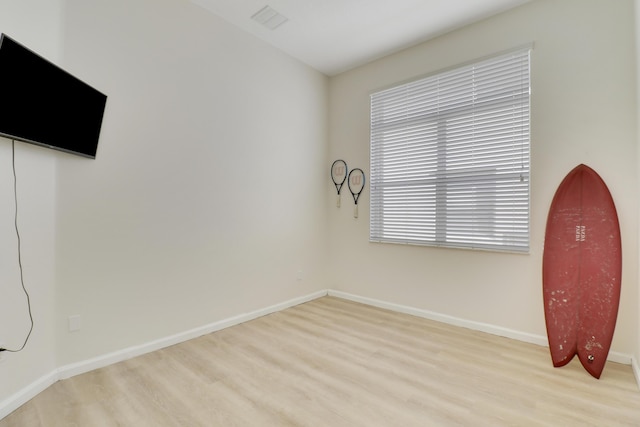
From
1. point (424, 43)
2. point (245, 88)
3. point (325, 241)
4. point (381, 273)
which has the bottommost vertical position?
point (381, 273)

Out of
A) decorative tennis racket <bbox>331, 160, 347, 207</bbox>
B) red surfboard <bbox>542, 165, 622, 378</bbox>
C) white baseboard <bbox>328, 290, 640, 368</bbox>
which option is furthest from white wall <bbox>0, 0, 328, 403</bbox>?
red surfboard <bbox>542, 165, 622, 378</bbox>

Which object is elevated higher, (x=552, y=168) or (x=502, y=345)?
(x=552, y=168)

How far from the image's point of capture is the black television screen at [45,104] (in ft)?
5.24

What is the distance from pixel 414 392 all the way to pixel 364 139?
2868mm

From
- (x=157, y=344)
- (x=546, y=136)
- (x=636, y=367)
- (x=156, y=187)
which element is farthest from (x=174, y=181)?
(x=636, y=367)

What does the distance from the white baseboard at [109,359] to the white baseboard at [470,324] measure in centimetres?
118

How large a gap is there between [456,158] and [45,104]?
3.33 metres

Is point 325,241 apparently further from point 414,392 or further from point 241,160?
point 414,392

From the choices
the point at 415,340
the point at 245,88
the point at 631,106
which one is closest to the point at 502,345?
the point at 415,340

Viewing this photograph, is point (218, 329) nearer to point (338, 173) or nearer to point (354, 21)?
point (338, 173)

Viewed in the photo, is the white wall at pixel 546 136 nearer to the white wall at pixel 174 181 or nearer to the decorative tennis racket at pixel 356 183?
the decorative tennis racket at pixel 356 183

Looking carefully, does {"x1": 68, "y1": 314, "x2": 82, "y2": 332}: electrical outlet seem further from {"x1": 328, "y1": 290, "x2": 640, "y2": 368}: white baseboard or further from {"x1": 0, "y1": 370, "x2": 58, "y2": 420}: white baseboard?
{"x1": 328, "y1": 290, "x2": 640, "y2": 368}: white baseboard

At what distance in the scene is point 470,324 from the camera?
9.91 feet

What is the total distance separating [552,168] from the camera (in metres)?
2.59
